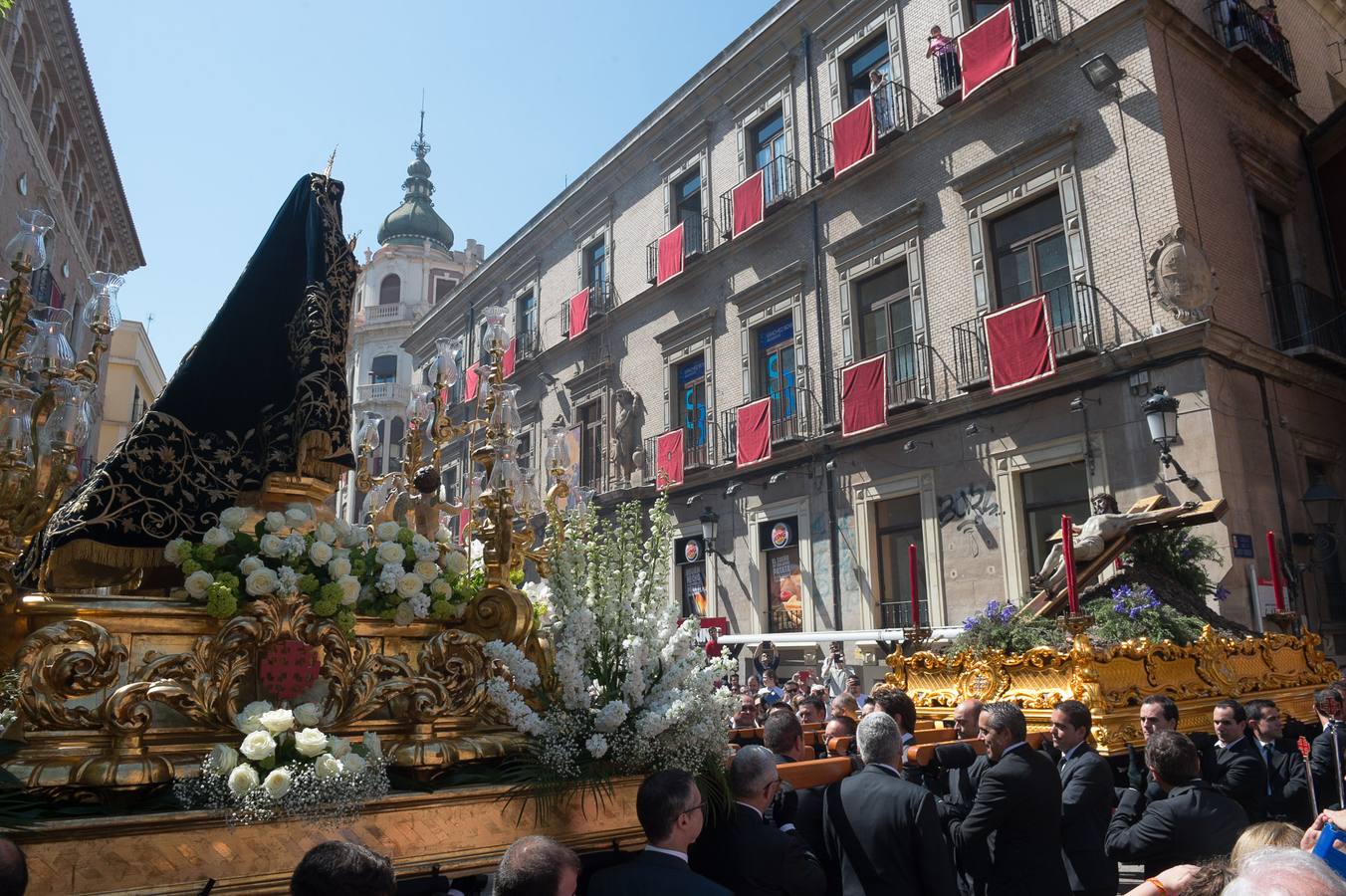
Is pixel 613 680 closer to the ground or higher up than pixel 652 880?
higher up

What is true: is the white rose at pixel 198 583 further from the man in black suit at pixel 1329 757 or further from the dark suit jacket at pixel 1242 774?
the man in black suit at pixel 1329 757

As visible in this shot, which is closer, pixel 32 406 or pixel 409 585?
pixel 32 406

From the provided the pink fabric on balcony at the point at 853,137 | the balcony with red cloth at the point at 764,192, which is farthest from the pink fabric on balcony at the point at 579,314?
the pink fabric on balcony at the point at 853,137

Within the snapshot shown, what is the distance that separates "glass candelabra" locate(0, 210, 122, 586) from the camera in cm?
299

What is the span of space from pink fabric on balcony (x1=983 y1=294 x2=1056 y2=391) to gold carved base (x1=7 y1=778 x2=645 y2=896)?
11.0m

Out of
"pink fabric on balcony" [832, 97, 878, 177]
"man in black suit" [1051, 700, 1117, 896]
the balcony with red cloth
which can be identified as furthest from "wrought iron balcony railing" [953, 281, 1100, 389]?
"man in black suit" [1051, 700, 1117, 896]

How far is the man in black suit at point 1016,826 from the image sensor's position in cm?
391

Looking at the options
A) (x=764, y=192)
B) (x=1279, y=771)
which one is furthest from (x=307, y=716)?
(x=764, y=192)

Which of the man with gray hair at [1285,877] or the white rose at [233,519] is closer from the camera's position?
the man with gray hair at [1285,877]

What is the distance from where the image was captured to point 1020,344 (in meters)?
12.9

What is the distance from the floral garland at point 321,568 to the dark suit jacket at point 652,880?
1315mm

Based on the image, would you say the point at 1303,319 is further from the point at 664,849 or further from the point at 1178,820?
the point at 664,849

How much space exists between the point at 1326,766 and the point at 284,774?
585 cm

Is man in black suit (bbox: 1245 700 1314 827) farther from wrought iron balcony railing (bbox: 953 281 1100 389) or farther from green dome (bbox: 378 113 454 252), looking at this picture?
green dome (bbox: 378 113 454 252)
